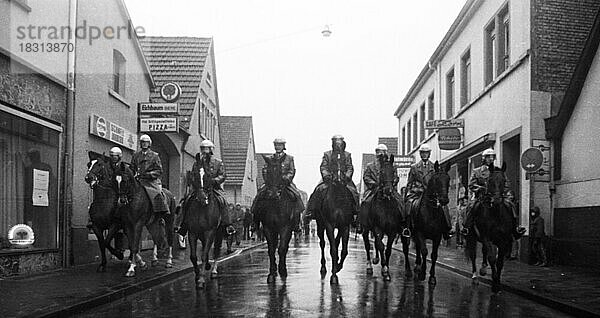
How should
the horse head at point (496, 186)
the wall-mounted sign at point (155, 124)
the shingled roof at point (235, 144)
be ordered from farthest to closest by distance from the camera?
the shingled roof at point (235, 144) < the wall-mounted sign at point (155, 124) < the horse head at point (496, 186)

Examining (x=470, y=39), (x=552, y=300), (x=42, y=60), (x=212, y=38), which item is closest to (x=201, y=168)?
(x=42, y=60)

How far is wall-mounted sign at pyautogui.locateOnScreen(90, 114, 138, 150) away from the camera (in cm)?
1724

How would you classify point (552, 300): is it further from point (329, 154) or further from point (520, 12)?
point (520, 12)

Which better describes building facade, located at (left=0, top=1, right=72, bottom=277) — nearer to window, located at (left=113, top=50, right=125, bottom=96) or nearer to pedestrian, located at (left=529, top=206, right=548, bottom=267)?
window, located at (left=113, top=50, right=125, bottom=96)

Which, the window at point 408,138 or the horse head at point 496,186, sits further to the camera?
the window at point 408,138

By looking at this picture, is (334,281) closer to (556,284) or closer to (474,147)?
(556,284)

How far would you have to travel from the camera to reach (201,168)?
40.2ft

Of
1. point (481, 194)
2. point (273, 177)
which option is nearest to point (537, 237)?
point (481, 194)

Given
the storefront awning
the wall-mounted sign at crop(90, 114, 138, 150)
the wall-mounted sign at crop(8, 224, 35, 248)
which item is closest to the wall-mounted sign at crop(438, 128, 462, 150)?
the storefront awning

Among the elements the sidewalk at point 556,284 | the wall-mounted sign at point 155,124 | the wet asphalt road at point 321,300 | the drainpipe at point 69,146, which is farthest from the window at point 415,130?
the drainpipe at point 69,146

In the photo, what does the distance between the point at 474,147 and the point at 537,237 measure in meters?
7.32

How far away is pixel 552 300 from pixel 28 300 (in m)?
6.99

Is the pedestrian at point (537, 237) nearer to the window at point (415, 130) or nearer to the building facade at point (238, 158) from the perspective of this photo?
the window at point (415, 130)

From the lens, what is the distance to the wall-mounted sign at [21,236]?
13305mm
